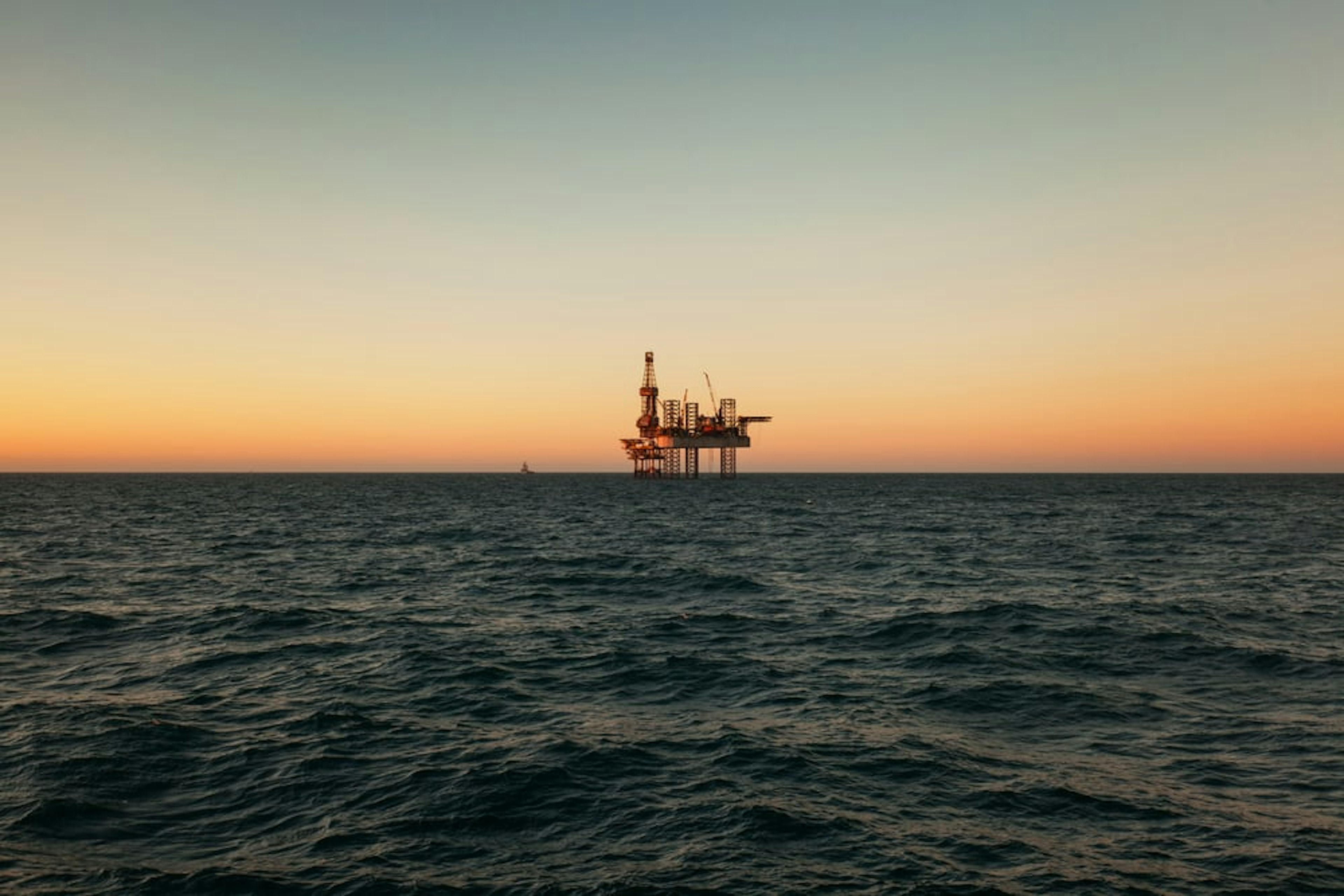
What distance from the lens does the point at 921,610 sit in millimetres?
29562

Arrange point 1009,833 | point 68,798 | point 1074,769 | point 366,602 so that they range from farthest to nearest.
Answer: point 366,602, point 1074,769, point 68,798, point 1009,833

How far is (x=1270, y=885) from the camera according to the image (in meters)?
10.6

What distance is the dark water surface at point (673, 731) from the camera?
11391mm

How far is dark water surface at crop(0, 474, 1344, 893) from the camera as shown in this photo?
11.4 metres

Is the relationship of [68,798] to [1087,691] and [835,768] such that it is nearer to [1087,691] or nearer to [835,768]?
[835,768]

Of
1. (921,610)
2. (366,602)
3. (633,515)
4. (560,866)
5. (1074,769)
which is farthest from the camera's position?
(633,515)

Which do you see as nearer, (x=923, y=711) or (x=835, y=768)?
(x=835, y=768)

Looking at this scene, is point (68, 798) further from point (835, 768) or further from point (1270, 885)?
point (1270, 885)

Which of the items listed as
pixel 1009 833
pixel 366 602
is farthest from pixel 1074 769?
pixel 366 602

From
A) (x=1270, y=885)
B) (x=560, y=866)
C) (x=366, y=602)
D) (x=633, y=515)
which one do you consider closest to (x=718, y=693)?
(x=560, y=866)

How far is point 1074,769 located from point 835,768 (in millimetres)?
4021

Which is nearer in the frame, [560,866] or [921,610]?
[560,866]

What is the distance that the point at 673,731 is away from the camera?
1698cm

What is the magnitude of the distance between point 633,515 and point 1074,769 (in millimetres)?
77028
